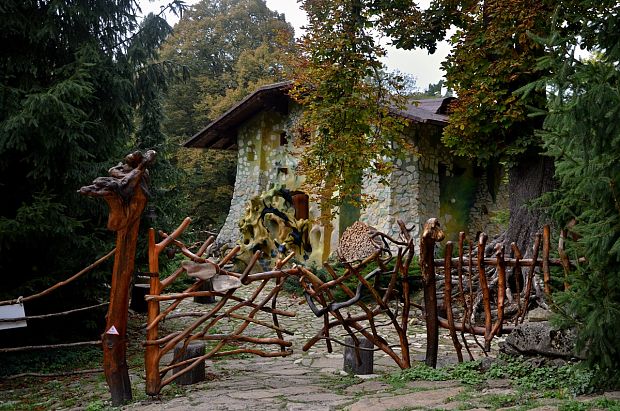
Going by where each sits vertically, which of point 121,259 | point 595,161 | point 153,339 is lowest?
point 153,339

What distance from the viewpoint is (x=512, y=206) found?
924 centimetres

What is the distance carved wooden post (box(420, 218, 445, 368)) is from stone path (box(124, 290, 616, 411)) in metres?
0.50

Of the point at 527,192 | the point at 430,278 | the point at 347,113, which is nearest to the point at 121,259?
the point at 430,278

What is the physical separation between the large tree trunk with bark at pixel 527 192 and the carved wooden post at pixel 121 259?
20.7 ft

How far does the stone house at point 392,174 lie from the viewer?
1334cm

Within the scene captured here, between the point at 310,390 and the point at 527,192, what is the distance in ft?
19.0

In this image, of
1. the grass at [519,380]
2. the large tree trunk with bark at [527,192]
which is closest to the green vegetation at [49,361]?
the grass at [519,380]

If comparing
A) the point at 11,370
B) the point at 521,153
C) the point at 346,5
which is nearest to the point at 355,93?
the point at 346,5

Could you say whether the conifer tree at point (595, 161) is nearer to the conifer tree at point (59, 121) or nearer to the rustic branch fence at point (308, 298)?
the rustic branch fence at point (308, 298)

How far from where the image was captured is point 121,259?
4.34m

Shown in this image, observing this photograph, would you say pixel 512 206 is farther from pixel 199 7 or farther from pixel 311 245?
pixel 199 7

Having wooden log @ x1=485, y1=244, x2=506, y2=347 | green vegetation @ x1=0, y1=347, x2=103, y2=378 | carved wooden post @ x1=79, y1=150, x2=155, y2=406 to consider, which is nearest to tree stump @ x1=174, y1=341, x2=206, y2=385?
carved wooden post @ x1=79, y1=150, x2=155, y2=406

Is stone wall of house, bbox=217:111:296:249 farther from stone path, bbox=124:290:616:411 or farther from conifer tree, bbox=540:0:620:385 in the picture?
conifer tree, bbox=540:0:620:385

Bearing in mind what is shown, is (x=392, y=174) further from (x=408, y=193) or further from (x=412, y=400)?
(x=412, y=400)
